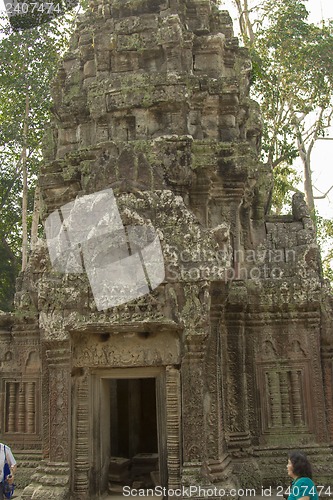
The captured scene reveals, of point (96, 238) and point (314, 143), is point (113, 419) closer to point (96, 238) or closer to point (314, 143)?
point (96, 238)

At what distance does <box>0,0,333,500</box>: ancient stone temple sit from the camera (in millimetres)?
6934

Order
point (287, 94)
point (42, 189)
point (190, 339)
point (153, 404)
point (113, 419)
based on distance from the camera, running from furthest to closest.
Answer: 1. point (287, 94)
2. point (153, 404)
3. point (113, 419)
4. point (42, 189)
5. point (190, 339)

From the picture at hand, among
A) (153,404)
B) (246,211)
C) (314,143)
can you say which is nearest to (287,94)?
(314,143)

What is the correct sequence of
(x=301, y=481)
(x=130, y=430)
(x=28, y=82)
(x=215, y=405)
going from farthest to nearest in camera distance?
(x=28, y=82)
(x=130, y=430)
(x=215, y=405)
(x=301, y=481)

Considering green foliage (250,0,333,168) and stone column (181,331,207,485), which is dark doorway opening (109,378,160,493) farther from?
green foliage (250,0,333,168)

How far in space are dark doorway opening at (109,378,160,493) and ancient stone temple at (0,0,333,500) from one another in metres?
0.03

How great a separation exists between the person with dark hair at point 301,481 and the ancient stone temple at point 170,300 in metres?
2.28

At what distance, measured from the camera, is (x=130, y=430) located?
413 inches

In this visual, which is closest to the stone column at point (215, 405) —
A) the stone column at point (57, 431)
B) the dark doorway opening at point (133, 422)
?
the stone column at point (57, 431)

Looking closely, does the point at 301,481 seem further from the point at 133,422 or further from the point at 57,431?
the point at 133,422

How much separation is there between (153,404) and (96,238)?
193 inches

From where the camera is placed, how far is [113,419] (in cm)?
1028

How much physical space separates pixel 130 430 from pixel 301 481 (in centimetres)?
643

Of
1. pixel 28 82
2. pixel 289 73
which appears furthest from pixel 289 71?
pixel 28 82
